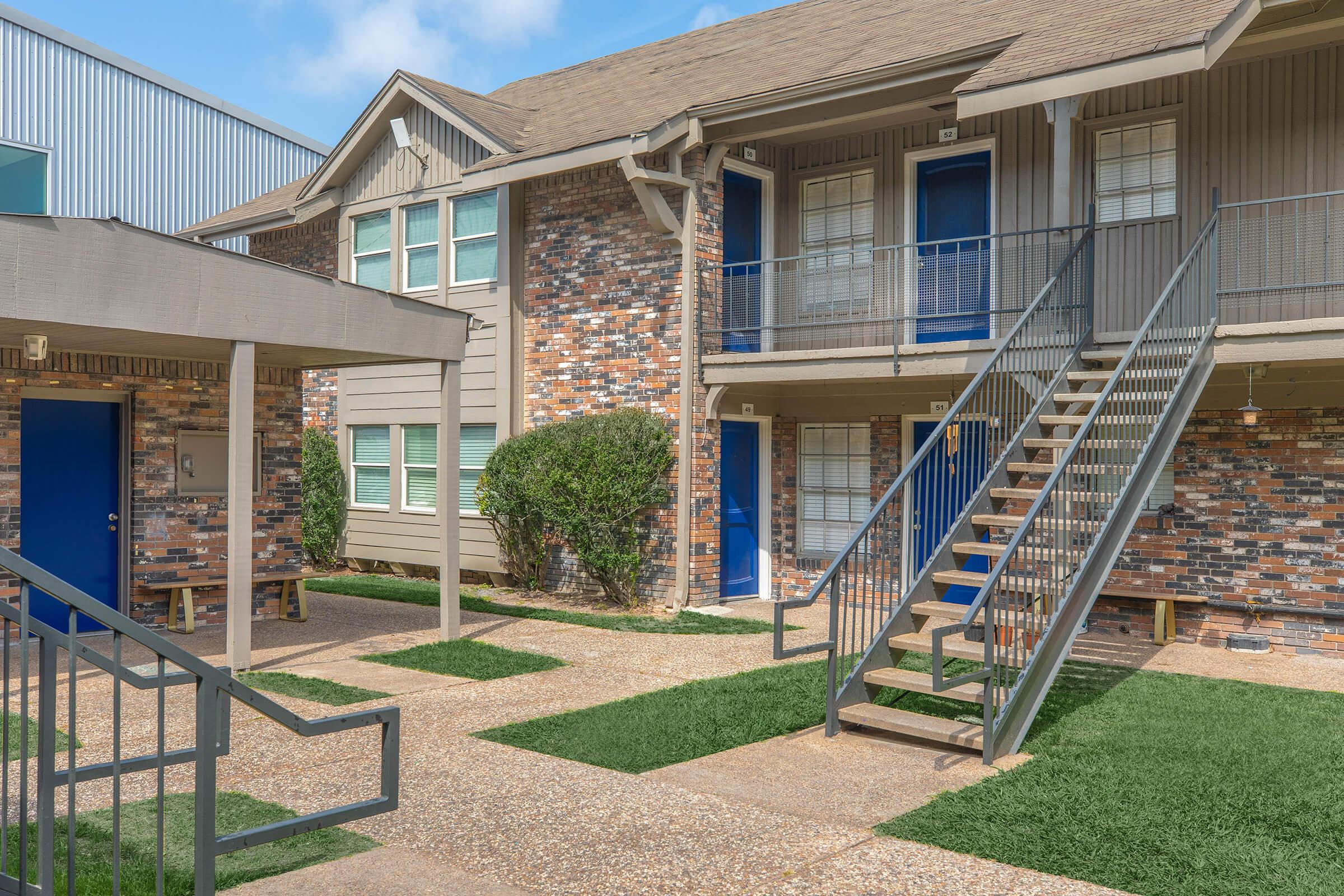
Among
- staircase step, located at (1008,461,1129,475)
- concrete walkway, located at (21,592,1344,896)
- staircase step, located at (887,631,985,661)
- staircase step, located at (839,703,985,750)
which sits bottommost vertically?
concrete walkway, located at (21,592,1344,896)

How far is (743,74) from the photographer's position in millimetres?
12688

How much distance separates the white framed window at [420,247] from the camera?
14.8 meters

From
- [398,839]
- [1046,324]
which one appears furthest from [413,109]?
[398,839]

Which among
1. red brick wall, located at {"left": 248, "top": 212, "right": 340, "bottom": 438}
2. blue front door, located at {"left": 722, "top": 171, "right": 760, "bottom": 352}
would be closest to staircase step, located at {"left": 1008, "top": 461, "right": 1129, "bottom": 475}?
blue front door, located at {"left": 722, "top": 171, "right": 760, "bottom": 352}

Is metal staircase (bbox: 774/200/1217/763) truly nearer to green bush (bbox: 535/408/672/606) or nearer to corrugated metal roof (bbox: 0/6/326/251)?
green bush (bbox: 535/408/672/606)

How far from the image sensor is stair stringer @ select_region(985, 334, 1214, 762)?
639cm

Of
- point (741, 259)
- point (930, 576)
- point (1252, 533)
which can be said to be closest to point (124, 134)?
point (741, 259)

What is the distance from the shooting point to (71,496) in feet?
33.1

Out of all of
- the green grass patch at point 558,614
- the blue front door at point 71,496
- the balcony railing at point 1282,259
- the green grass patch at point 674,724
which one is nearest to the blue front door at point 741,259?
the green grass patch at point 558,614

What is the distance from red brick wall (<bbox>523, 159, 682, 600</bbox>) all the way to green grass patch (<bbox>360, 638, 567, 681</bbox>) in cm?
313

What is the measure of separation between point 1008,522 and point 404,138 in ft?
34.6

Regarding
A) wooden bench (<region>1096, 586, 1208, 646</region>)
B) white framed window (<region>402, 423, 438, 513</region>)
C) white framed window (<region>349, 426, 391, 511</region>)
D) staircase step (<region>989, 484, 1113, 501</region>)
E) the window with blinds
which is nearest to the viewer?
staircase step (<region>989, 484, 1113, 501</region>)

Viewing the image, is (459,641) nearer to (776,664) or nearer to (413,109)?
(776,664)

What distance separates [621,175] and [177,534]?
611 cm
